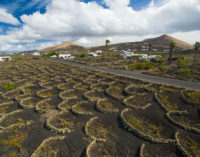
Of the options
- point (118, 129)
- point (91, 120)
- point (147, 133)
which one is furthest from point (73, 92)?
point (147, 133)

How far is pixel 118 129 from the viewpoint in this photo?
1432cm

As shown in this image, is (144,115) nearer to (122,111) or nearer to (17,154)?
(122,111)

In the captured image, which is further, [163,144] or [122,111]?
[122,111]

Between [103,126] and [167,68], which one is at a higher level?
[167,68]

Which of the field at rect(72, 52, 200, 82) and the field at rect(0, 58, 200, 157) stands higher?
the field at rect(72, 52, 200, 82)

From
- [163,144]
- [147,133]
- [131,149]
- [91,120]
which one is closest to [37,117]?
[91,120]

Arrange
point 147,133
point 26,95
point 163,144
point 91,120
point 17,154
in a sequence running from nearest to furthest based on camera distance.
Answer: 1. point 17,154
2. point 163,144
3. point 147,133
4. point 91,120
5. point 26,95

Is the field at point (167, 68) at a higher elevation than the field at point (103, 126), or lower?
higher

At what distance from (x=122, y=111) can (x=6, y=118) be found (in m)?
18.8

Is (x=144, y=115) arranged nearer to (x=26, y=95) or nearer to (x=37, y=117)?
(x=37, y=117)

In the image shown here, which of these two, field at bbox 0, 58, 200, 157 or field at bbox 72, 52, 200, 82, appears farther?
field at bbox 72, 52, 200, 82

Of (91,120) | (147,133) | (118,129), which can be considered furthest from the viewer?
(91,120)

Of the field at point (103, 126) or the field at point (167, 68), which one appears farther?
the field at point (167, 68)

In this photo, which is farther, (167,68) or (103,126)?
(167,68)
